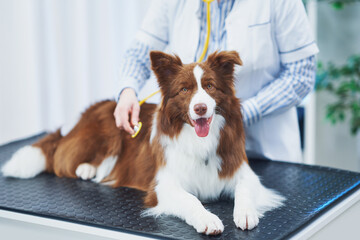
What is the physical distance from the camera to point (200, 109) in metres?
1.48

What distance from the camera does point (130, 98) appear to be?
1.88m

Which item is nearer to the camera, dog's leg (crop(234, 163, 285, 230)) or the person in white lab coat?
dog's leg (crop(234, 163, 285, 230))

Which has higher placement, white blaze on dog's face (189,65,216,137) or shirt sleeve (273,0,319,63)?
shirt sleeve (273,0,319,63)

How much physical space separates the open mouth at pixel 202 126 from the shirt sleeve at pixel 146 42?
Answer: 2.12 feet

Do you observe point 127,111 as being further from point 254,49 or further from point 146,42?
point 254,49

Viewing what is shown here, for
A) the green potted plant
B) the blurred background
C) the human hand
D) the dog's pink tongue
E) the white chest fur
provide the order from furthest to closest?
the blurred background, the green potted plant, the human hand, the white chest fur, the dog's pink tongue

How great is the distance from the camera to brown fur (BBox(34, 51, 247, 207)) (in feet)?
5.19

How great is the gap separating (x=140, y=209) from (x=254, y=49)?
2.78ft

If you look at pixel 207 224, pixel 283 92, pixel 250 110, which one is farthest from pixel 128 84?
pixel 207 224

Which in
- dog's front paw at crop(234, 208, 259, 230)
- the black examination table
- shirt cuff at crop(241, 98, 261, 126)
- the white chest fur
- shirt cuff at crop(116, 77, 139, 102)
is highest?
shirt cuff at crop(116, 77, 139, 102)

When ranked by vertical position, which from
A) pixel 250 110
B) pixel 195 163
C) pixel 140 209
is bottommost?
pixel 140 209

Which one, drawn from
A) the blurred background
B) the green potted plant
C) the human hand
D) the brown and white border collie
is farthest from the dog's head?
the blurred background

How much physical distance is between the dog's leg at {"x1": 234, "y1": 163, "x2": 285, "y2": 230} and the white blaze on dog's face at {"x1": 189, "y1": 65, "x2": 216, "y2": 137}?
26 centimetres

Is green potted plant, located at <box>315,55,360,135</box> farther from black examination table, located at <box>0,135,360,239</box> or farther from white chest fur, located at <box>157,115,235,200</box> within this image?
white chest fur, located at <box>157,115,235,200</box>
